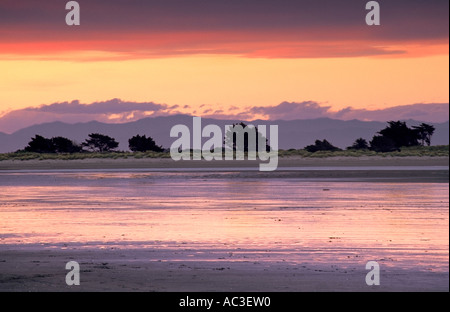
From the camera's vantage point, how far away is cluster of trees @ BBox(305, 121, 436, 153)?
94.8m

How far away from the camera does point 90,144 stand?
342 feet

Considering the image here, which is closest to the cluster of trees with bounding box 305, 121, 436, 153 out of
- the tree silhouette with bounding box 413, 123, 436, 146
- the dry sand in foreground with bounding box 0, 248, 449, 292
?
the tree silhouette with bounding box 413, 123, 436, 146

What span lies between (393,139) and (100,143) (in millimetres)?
35598

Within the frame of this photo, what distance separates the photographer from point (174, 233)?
18.0m

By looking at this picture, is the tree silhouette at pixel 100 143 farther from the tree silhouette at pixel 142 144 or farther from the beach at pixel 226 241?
the beach at pixel 226 241

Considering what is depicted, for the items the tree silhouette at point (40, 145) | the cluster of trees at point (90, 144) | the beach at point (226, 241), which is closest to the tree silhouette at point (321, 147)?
the cluster of trees at point (90, 144)

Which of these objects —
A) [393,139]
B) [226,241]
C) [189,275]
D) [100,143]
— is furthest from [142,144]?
[189,275]

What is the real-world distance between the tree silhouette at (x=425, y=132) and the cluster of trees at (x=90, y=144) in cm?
3138

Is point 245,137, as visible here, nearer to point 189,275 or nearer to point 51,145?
point 51,145

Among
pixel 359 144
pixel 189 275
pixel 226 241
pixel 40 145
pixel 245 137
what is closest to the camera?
pixel 189 275

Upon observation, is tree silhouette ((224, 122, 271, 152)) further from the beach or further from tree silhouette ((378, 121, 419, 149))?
the beach

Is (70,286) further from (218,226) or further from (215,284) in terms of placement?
(218,226)
